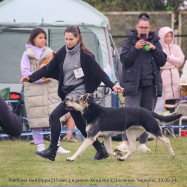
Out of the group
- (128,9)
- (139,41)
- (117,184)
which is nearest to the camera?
(117,184)

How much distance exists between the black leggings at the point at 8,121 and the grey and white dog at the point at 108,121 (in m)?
2.31

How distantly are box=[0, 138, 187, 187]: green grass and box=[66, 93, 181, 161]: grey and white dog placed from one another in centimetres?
27

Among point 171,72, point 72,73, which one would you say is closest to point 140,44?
point 72,73

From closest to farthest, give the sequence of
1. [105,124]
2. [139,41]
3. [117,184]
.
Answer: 1. [117,184]
2. [105,124]
3. [139,41]

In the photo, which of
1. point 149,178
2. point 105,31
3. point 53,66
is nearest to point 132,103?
point 53,66

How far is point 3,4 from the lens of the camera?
10.1m

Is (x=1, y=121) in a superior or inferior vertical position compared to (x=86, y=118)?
superior

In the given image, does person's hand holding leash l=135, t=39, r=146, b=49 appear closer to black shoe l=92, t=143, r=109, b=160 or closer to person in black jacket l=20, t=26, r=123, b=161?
person in black jacket l=20, t=26, r=123, b=161

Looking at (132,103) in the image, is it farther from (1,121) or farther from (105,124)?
(1,121)

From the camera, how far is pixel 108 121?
20.2 ft

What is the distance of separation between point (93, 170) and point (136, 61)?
186cm

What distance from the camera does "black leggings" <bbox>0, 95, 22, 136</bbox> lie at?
354cm

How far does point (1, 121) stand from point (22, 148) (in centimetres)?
438

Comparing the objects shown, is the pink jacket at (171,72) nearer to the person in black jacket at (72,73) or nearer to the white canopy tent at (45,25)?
the white canopy tent at (45,25)
